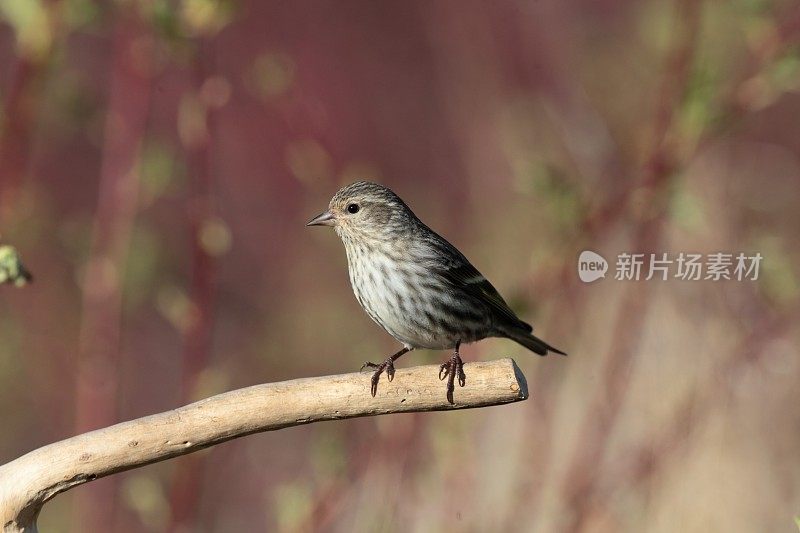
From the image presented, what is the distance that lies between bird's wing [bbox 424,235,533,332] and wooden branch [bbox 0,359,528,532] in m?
1.18

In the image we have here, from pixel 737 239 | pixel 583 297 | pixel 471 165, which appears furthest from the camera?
pixel 471 165

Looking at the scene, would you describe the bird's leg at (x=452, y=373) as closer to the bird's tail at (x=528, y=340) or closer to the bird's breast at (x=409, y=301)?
the bird's breast at (x=409, y=301)

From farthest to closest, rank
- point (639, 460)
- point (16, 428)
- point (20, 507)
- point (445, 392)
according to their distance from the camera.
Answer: point (16, 428) → point (639, 460) → point (445, 392) → point (20, 507)

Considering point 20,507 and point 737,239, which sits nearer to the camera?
point 20,507

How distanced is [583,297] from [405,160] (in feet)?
20.4

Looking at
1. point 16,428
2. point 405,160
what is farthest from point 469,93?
point 16,428

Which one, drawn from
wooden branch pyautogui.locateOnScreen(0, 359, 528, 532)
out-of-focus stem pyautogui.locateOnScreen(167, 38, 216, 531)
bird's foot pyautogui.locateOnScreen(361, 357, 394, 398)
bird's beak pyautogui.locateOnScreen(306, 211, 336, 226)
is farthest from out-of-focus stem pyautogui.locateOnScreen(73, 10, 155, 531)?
wooden branch pyautogui.locateOnScreen(0, 359, 528, 532)

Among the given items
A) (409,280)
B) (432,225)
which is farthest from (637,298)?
(432,225)

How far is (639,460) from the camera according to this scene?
17.0 ft

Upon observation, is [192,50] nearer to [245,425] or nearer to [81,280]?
[81,280]

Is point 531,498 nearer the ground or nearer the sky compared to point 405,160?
nearer the ground

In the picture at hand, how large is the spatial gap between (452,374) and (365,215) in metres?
1.28

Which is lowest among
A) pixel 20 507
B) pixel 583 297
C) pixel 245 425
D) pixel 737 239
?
pixel 20 507

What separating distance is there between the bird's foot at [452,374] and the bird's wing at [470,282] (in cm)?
100
